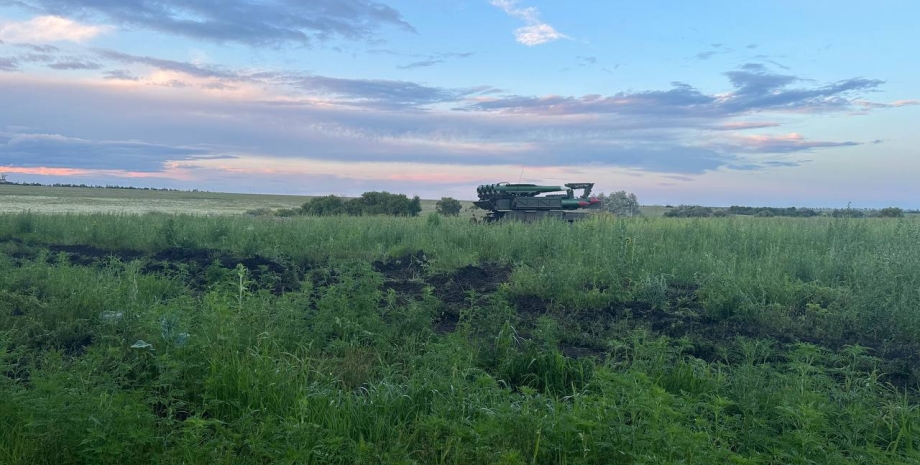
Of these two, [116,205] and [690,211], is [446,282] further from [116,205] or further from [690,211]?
[116,205]

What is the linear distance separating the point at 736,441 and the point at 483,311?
304 cm

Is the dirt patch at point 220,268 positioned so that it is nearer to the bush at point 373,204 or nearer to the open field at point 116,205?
the open field at point 116,205

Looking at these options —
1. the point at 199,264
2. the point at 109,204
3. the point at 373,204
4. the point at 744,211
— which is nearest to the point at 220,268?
the point at 199,264

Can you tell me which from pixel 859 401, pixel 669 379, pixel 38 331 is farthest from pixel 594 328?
pixel 38 331

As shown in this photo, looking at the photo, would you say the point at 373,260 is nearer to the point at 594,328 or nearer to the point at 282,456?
the point at 594,328

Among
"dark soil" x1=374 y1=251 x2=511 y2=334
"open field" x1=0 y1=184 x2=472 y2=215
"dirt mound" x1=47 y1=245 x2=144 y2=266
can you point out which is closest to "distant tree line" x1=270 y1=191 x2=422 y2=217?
"open field" x1=0 y1=184 x2=472 y2=215

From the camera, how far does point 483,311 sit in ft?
20.8

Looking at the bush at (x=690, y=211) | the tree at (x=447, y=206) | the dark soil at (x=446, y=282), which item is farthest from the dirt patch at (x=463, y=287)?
the bush at (x=690, y=211)

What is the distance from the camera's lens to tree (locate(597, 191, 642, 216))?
100 ft

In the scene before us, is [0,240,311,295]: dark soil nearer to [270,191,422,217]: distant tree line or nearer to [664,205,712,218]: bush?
[270,191,422,217]: distant tree line

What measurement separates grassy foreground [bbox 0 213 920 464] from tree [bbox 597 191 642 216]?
2060 cm

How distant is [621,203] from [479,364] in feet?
92.4

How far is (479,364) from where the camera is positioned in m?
5.14

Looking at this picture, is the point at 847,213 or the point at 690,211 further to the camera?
the point at 690,211
